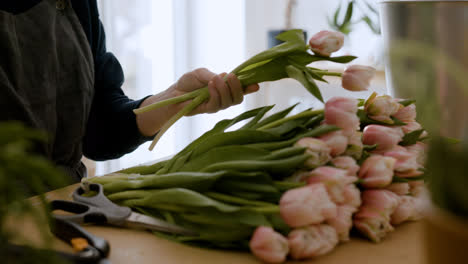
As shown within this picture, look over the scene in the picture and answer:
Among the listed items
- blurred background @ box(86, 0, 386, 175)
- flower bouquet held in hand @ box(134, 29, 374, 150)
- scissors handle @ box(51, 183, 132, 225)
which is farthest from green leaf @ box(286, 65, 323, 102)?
blurred background @ box(86, 0, 386, 175)

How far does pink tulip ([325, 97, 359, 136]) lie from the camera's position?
1.42 ft

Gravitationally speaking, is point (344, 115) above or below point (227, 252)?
above

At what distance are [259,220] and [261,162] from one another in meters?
0.05

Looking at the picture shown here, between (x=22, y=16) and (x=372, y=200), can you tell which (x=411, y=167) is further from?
(x=22, y=16)

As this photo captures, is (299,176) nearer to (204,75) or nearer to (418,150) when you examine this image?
(418,150)

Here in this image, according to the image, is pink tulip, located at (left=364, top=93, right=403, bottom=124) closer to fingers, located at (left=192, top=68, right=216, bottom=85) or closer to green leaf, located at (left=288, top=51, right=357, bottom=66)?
green leaf, located at (left=288, top=51, right=357, bottom=66)

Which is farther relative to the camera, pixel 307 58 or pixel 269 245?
pixel 307 58

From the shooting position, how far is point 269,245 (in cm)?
38

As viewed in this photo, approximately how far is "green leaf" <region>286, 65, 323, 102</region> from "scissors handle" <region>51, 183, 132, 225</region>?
22cm

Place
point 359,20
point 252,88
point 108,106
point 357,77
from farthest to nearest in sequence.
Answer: point 359,20 < point 108,106 < point 252,88 < point 357,77

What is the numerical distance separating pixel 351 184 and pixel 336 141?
4 centimetres

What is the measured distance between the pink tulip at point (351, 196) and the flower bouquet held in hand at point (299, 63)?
9cm

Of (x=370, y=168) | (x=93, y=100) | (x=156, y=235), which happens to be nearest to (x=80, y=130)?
(x=93, y=100)

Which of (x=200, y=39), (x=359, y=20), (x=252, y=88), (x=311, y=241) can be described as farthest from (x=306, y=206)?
(x=200, y=39)
